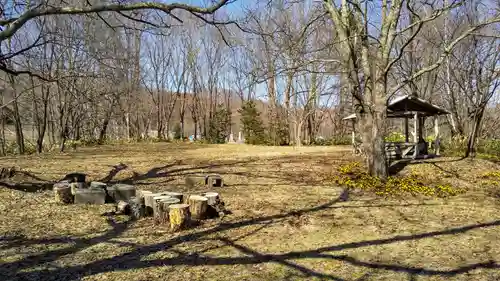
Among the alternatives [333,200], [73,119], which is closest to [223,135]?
[73,119]

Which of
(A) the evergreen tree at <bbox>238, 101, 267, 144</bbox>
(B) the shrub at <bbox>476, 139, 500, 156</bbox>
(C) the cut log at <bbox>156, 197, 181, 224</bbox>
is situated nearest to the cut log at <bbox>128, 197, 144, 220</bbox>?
(C) the cut log at <bbox>156, 197, 181, 224</bbox>

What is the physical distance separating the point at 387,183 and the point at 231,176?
3.49 metres

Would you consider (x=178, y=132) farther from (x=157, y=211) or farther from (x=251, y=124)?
(x=157, y=211)

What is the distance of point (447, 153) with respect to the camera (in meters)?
13.5

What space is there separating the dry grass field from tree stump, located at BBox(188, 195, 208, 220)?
173mm

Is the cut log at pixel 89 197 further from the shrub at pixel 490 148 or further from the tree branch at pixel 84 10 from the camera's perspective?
the shrub at pixel 490 148

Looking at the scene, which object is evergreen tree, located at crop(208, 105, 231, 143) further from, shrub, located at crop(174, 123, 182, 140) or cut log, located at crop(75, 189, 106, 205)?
cut log, located at crop(75, 189, 106, 205)

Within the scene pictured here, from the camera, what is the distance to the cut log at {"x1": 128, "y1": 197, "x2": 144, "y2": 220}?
5.75m

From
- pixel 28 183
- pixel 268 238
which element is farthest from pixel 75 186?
pixel 268 238

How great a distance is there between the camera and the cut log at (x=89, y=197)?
6.48m

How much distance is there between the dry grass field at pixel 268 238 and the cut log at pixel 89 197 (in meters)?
0.22

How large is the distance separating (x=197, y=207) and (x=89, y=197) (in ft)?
6.99

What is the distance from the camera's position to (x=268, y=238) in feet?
15.8

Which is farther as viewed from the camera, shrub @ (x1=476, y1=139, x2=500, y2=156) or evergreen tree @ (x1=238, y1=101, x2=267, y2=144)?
evergreen tree @ (x1=238, y1=101, x2=267, y2=144)
